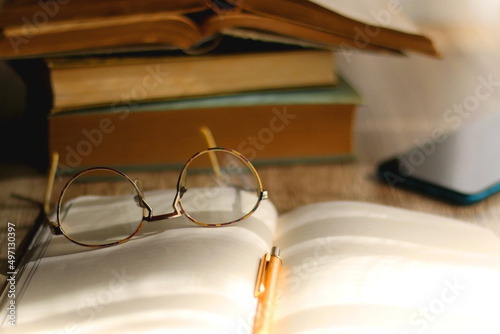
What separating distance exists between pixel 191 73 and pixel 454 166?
38cm

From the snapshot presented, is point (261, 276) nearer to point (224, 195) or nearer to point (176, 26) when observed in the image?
point (224, 195)

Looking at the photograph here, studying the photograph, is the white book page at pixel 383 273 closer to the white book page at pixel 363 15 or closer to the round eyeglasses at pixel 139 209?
the round eyeglasses at pixel 139 209

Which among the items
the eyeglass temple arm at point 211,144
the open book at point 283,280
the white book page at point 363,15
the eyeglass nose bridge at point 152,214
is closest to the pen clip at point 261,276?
the open book at point 283,280

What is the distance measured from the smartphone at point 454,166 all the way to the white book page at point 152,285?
289 millimetres

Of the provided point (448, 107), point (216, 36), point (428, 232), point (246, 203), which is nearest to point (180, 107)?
point (216, 36)

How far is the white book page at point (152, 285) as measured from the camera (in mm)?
452

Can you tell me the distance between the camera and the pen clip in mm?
496

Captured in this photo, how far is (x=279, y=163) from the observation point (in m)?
0.84

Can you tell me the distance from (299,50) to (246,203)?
0.96 ft

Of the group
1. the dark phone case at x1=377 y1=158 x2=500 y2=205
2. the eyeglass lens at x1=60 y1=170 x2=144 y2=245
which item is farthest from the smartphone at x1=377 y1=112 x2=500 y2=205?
the eyeglass lens at x1=60 y1=170 x2=144 y2=245

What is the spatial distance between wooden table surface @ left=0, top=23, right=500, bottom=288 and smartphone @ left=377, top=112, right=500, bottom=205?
2 cm

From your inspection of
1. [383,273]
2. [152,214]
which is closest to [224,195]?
Result: [152,214]

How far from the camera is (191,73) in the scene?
80cm

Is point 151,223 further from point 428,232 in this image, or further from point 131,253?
point 428,232
